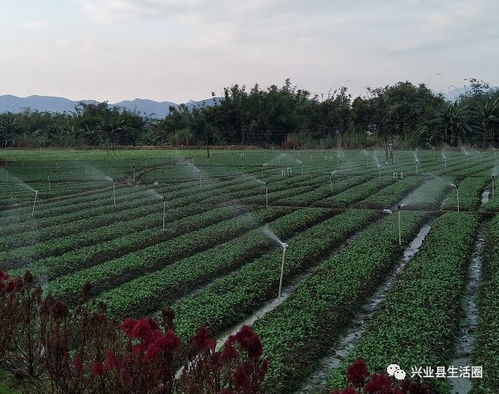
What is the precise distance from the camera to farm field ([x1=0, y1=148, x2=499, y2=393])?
970cm

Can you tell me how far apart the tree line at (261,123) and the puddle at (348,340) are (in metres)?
66.9

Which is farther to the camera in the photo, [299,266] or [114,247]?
[114,247]

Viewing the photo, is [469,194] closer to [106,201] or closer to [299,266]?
[299,266]

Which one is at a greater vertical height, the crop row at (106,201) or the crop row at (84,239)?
the crop row at (106,201)

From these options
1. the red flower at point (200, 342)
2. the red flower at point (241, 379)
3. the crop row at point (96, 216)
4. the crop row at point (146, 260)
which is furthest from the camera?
the crop row at point (96, 216)

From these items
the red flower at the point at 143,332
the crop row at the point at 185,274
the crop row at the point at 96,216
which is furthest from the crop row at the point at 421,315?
the crop row at the point at 96,216

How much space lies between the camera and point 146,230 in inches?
787

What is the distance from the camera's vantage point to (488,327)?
10398 mm

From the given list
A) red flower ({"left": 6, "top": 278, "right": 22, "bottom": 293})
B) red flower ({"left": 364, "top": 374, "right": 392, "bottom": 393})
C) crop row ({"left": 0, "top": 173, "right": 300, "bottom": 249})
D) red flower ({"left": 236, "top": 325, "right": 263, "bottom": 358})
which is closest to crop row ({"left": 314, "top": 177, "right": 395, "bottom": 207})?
crop row ({"left": 0, "top": 173, "right": 300, "bottom": 249})

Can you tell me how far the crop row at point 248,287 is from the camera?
11.3 meters

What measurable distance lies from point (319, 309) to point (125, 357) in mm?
6259

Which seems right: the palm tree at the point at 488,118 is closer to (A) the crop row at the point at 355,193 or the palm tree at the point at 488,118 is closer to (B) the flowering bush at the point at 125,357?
(A) the crop row at the point at 355,193

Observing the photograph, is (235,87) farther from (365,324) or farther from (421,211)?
(365,324)

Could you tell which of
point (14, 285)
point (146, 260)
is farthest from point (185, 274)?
point (14, 285)
